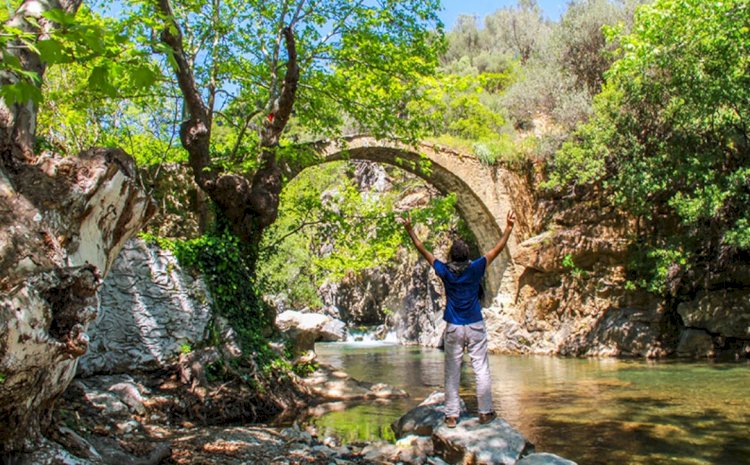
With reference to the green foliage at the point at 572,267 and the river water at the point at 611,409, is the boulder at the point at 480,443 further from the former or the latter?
the green foliage at the point at 572,267

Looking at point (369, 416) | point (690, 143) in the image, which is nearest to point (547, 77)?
point (690, 143)

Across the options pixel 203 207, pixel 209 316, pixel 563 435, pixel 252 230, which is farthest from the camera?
pixel 203 207

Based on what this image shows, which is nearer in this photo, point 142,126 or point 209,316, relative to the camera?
point 209,316

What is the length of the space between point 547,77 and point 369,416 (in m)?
15.2

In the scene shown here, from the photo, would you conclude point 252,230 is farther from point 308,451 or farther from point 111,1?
point 308,451

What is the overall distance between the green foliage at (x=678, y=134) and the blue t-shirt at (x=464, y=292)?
7.76 m

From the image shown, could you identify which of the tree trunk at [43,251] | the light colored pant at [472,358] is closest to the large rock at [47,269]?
the tree trunk at [43,251]

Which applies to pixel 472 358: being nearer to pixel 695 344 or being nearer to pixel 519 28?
pixel 695 344

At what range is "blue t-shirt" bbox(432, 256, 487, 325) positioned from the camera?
15.5 ft

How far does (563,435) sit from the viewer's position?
5.67 m

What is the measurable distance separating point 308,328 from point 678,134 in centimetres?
901

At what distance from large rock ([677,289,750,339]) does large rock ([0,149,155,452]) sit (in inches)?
512

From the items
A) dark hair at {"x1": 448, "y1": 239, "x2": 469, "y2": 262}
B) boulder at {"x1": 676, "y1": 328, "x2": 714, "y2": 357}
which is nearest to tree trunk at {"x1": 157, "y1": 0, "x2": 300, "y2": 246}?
dark hair at {"x1": 448, "y1": 239, "x2": 469, "y2": 262}

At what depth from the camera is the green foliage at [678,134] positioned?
35.1 ft
